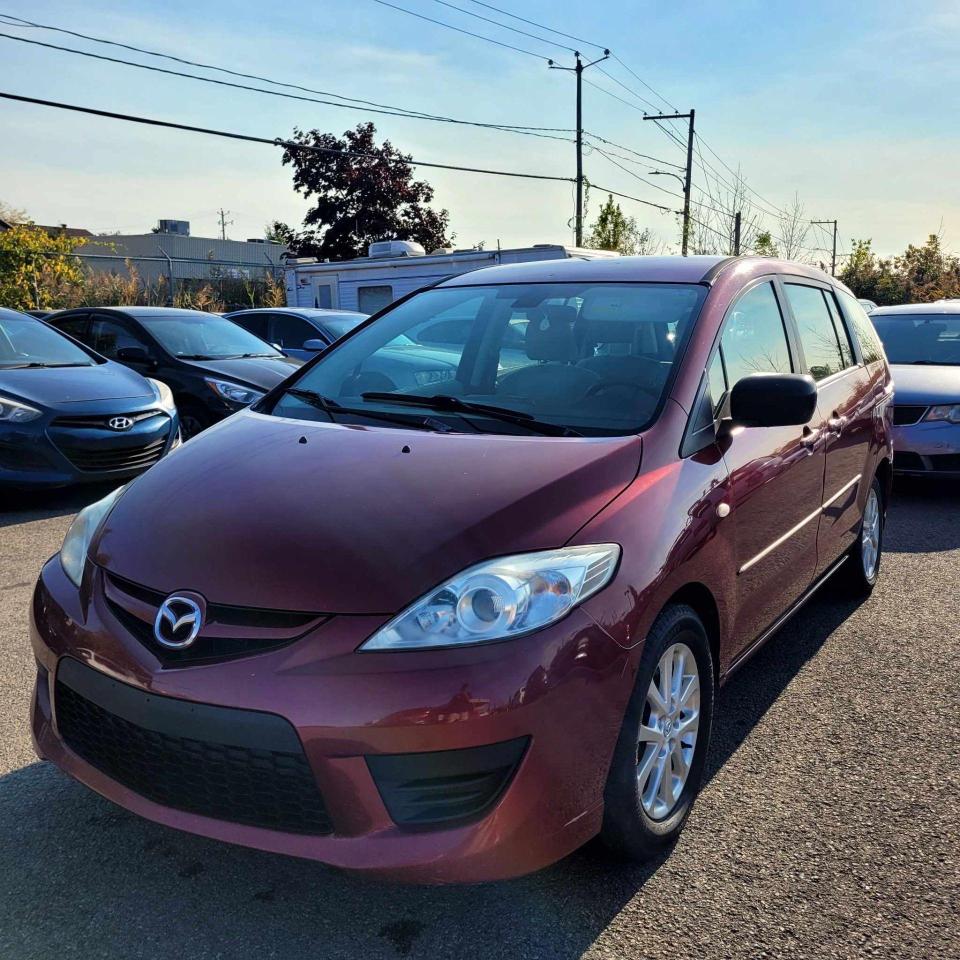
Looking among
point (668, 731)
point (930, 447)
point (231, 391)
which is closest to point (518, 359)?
point (668, 731)

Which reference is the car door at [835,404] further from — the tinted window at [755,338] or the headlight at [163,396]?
the headlight at [163,396]

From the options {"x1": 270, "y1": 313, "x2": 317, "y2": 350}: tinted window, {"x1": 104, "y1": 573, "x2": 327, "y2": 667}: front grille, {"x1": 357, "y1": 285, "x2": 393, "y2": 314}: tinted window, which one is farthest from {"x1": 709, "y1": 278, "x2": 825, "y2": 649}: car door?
{"x1": 357, "y1": 285, "x2": 393, "y2": 314}: tinted window

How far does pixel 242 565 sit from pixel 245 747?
0.44 m

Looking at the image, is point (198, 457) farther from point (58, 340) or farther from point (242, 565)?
point (58, 340)

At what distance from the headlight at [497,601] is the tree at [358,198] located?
37.9m

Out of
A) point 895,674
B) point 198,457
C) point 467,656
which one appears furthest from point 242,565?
point 895,674

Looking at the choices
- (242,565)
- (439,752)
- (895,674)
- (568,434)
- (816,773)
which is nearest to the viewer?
(439,752)

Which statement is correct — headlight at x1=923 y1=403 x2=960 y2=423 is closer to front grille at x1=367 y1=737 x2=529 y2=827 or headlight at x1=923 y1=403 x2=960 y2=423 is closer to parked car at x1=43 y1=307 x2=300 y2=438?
parked car at x1=43 y1=307 x2=300 y2=438

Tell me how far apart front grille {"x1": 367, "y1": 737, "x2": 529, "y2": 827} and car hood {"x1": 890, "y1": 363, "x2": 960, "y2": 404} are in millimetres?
6217

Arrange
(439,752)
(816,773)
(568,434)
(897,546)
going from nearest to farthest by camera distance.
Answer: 1. (439,752)
2. (568,434)
3. (816,773)
4. (897,546)

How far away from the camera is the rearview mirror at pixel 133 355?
27.9 ft

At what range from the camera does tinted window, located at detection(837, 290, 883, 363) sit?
4818mm

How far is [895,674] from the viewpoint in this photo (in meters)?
3.97

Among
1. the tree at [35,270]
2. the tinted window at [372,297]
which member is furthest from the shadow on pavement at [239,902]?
the tree at [35,270]
